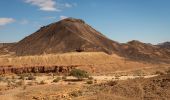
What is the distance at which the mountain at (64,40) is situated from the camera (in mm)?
98750

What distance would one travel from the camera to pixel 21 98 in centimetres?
2850

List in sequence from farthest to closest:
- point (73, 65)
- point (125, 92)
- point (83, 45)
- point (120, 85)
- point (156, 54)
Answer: point (156, 54) < point (83, 45) < point (73, 65) < point (120, 85) < point (125, 92)

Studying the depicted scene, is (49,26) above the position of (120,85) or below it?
above

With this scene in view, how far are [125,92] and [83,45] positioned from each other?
236 feet

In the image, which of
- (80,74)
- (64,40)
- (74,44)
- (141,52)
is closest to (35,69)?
(80,74)

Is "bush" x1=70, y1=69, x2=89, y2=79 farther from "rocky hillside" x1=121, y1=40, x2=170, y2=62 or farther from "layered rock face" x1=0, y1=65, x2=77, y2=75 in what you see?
"rocky hillside" x1=121, y1=40, x2=170, y2=62

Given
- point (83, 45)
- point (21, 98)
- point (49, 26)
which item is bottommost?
point (21, 98)

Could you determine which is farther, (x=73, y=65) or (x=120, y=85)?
(x=73, y=65)

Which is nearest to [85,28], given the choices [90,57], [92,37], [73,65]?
[92,37]

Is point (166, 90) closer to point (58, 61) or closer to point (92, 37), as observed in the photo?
point (58, 61)

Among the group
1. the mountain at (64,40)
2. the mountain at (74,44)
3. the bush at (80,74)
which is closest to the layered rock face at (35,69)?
the bush at (80,74)

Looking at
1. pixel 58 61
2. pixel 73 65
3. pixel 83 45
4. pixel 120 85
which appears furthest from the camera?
pixel 83 45

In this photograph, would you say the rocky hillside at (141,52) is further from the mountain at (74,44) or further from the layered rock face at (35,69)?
the layered rock face at (35,69)

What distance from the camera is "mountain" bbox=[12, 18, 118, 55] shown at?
3888 inches
